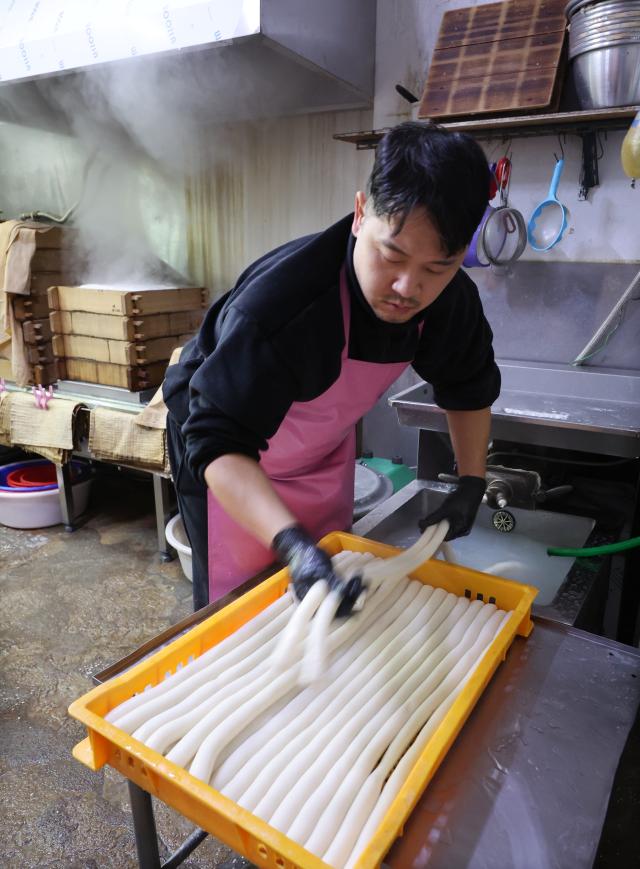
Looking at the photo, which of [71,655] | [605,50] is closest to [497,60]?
[605,50]

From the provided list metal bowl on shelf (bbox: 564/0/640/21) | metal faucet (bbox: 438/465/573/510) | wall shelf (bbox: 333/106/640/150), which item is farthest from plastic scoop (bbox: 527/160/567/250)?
metal faucet (bbox: 438/465/573/510)

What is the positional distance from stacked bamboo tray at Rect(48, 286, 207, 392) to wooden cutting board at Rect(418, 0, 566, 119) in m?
1.59

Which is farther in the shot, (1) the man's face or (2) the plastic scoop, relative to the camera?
(2) the plastic scoop

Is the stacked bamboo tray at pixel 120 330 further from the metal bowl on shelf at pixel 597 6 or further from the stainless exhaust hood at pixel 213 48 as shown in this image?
the metal bowl on shelf at pixel 597 6

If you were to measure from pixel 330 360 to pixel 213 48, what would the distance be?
172cm

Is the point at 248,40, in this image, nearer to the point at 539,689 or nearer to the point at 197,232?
the point at 197,232

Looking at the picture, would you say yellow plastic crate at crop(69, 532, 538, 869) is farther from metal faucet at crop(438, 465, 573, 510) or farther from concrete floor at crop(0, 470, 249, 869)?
concrete floor at crop(0, 470, 249, 869)

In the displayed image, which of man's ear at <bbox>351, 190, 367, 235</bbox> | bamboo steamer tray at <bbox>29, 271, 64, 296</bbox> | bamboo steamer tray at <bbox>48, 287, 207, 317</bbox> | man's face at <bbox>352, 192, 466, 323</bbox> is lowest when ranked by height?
bamboo steamer tray at <bbox>48, 287, 207, 317</bbox>

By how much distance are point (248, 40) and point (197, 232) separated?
4.98 ft

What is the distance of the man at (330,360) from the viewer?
0.95m

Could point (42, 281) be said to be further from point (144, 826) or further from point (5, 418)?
point (144, 826)

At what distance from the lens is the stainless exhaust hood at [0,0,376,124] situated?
2195 millimetres

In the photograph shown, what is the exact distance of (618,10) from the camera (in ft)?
6.66

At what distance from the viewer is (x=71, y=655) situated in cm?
257
